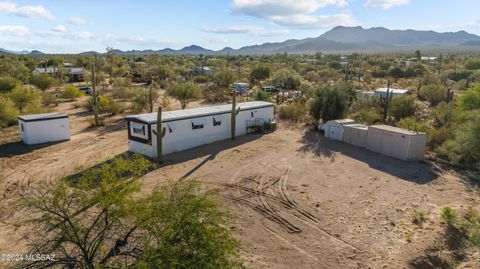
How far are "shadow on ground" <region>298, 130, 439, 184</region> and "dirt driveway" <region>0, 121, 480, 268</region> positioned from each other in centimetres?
6

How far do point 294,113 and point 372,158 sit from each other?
401 inches

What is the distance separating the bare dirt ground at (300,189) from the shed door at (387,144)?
0.48m

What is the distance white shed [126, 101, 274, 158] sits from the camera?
18.9 m

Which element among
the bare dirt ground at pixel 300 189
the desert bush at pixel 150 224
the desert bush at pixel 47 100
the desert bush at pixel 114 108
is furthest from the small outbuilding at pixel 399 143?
the desert bush at pixel 47 100

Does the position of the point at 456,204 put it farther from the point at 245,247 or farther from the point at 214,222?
the point at 214,222

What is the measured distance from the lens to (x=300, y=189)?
15.0 m

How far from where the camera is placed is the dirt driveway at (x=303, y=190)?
1063 centimetres

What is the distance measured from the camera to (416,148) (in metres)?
19.1

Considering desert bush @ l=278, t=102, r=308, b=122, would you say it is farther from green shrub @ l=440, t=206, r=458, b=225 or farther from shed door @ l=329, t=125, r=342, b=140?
green shrub @ l=440, t=206, r=458, b=225

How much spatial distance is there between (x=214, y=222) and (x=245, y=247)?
4.00 meters

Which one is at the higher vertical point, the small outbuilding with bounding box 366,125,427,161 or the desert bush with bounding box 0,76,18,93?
the desert bush with bounding box 0,76,18,93

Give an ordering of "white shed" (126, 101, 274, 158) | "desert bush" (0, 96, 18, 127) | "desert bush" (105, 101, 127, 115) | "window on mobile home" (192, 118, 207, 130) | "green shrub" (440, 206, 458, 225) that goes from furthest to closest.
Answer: "desert bush" (105, 101, 127, 115) → "desert bush" (0, 96, 18, 127) → "window on mobile home" (192, 118, 207, 130) → "white shed" (126, 101, 274, 158) → "green shrub" (440, 206, 458, 225)

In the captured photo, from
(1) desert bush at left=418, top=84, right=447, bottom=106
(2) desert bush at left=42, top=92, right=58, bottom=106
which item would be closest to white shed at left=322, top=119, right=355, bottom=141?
(1) desert bush at left=418, top=84, right=447, bottom=106

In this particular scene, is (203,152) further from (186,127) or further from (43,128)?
(43,128)
